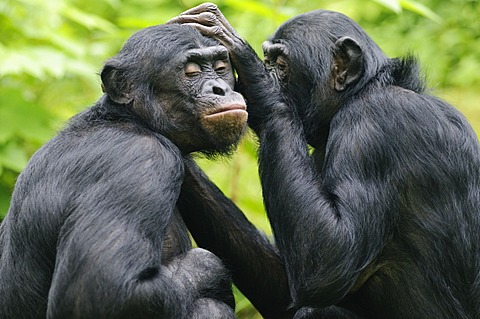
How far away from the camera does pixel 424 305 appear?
19.9 ft

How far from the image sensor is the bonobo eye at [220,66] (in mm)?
6032

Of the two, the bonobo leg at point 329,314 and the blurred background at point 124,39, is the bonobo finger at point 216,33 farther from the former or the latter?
the bonobo leg at point 329,314

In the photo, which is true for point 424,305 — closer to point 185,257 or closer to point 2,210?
point 185,257

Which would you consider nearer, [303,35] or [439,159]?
[439,159]

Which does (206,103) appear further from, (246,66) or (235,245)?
(235,245)

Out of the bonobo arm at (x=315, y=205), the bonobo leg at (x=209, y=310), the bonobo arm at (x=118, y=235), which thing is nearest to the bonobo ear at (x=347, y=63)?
the bonobo arm at (x=315, y=205)

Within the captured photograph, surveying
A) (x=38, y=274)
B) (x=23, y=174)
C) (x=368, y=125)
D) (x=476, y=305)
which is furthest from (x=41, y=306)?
(x=476, y=305)

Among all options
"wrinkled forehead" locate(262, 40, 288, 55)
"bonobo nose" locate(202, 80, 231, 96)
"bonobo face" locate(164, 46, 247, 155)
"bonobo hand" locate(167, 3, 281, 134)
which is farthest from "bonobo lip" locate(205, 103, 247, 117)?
"wrinkled forehead" locate(262, 40, 288, 55)

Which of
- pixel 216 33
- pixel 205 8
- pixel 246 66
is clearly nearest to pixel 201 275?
pixel 246 66

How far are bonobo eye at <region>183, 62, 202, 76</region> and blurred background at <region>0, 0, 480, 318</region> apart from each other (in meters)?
1.76

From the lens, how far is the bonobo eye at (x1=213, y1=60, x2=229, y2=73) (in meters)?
6.03

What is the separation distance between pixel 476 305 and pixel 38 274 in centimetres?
288

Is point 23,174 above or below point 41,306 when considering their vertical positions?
above

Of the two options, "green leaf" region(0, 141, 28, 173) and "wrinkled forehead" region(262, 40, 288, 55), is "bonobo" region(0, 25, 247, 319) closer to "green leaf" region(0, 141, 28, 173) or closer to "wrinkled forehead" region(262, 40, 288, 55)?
"wrinkled forehead" region(262, 40, 288, 55)
